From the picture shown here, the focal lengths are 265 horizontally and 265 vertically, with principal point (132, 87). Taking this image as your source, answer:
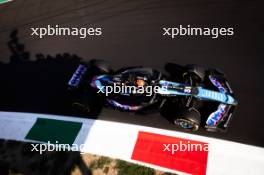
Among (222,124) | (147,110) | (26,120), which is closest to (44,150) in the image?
(26,120)

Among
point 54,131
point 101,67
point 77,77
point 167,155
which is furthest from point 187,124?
point 54,131

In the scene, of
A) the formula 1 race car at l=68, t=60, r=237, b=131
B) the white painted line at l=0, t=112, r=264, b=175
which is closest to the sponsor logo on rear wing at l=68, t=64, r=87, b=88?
the formula 1 race car at l=68, t=60, r=237, b=131

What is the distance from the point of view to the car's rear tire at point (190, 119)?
21.6 ft

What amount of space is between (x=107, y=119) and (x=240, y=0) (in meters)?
6.56

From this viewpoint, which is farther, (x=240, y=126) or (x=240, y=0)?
(x=240, y=0)

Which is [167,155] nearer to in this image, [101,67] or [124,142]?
[124,142]

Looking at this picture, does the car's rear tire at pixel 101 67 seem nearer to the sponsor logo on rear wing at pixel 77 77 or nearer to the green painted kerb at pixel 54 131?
the sponsor logo on rear wing at pixel 77 77

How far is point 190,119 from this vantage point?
655cm

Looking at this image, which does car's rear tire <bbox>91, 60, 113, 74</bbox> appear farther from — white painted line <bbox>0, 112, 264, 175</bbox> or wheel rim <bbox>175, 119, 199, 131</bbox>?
wheel rim <bbox>175, 119, 199, 131</bbox>

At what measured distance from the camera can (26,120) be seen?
29.1ft

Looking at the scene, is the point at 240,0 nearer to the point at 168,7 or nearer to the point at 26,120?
the point at 168,7

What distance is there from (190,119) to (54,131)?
14.1 ft

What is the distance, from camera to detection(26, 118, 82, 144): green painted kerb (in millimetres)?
8023

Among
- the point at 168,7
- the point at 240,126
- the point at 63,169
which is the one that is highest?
the point at 168,7
